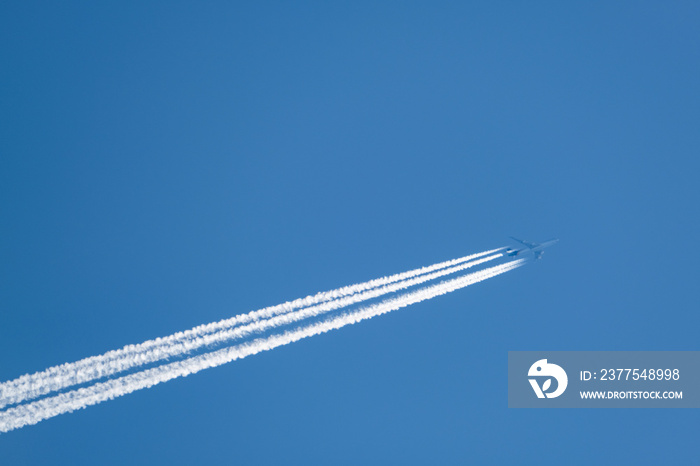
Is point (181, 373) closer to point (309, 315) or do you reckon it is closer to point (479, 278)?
point (309, 315)

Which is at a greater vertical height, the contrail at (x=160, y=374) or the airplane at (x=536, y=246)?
the airplane at (x=536, y=246)

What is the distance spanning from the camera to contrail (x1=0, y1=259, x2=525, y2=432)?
21656 mm
